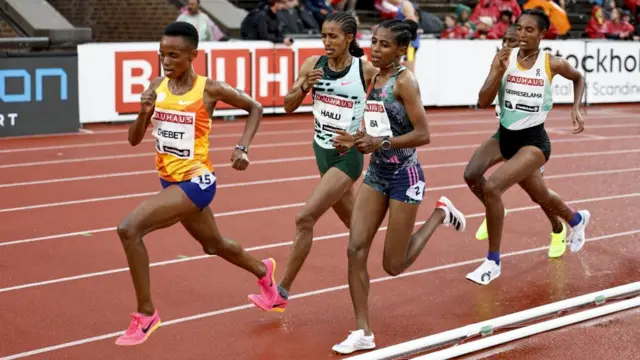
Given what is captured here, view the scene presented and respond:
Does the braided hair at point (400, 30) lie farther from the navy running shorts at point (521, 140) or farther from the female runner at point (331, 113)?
the navy running shorts at point (521, 140)

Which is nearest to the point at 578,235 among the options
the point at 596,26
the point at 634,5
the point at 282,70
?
the point at 282,70

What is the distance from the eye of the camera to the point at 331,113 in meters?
6.82

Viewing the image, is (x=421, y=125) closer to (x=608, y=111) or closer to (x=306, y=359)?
(x=306, y=359)

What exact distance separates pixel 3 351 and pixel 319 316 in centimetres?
206

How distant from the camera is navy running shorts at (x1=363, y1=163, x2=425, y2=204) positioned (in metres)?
6.17

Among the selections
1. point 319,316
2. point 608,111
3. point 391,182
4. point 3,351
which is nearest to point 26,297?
point 3,351

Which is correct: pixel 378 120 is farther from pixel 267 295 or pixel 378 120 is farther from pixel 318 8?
pixel 318 8

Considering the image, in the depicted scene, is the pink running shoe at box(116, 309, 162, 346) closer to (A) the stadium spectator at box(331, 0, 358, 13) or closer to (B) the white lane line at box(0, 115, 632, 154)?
(B) the white lane line at box(0, 115, 632, 154)

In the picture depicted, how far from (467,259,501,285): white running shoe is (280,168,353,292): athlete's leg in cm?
152

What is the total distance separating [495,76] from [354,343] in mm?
2483

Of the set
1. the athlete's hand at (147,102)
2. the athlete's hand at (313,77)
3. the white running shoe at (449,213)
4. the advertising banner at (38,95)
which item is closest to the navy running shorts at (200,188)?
the athlete's hand at (147,102)

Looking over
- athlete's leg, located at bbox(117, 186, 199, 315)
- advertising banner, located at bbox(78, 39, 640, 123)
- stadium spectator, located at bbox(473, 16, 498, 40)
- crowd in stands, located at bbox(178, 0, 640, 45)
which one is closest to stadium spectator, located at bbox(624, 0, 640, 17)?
crowd in stands, located at bbox(178, 0, 640, 45)

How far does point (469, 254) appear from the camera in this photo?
8672mm

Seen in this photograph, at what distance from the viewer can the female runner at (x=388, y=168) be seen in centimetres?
596
